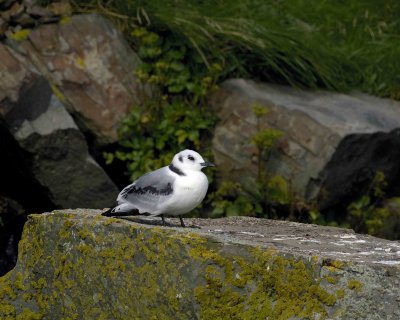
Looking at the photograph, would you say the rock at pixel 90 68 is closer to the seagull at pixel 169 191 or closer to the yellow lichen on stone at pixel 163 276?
the yellow lichen on stone at pixel 163 276

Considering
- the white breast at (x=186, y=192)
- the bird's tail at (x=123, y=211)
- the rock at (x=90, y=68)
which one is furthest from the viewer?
the rock at (x=90, y=68)

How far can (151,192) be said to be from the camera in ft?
14.0

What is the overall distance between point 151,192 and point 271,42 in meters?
4.32

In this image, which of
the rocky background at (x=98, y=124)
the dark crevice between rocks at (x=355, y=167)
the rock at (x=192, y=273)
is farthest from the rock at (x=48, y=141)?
the rock at (x=192, y=273)

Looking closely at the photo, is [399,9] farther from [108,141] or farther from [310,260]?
[310,260]

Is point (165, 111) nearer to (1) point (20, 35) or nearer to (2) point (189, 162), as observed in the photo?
(1) point (20, 35)

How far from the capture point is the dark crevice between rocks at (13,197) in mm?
7395

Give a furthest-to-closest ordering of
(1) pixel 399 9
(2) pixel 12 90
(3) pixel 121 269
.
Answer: (1) pixel 399 9
(2) pixel 12 90
(3) pixel 121 269

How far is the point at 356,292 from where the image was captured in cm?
371

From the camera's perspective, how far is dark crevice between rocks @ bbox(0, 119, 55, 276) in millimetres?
7395

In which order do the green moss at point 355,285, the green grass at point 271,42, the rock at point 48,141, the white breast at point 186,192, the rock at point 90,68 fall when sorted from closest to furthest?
1. the green moss at point 355,285
2. the white breast at point 186,192
3. the rock at point 48,141
4. the rock at point 90,68
5. the green grass at point 271,42

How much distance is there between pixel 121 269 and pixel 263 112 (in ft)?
12.0

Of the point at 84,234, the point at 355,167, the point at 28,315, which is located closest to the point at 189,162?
the point at 84,234

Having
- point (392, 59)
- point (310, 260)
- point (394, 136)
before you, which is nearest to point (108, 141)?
point (394, 136)
